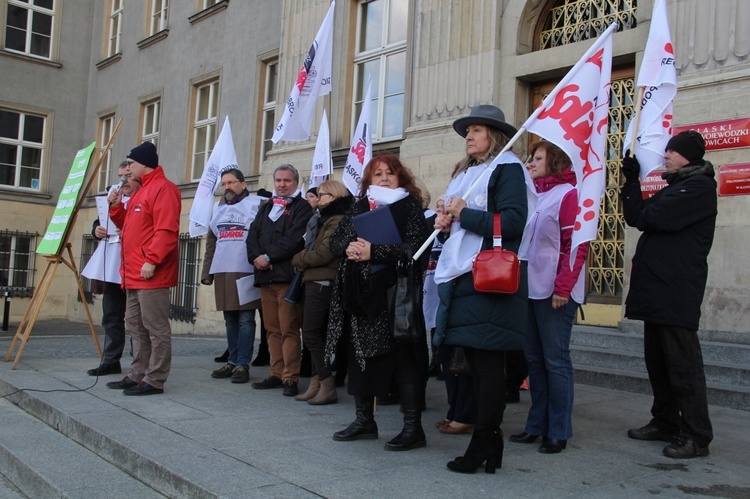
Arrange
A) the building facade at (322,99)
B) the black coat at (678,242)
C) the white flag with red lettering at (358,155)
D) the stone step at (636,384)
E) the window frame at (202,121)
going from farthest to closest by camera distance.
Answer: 1. the window frame at (202,121)
2. the white flag with red lettering at (358,155)
3. the building facade at (322,99)
4. the stone step at (636,384)
5. the black coat at (678,242)

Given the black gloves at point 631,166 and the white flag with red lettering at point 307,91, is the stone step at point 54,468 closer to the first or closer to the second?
the black gloves at point 631,166

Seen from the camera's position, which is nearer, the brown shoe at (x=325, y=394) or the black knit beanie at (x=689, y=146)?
the black knit beanie at (x=689, y=146)

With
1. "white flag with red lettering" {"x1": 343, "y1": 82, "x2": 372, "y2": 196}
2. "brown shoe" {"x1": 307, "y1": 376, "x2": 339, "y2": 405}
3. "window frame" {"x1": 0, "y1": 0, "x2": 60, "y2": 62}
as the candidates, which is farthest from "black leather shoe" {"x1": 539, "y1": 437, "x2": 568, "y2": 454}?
"window frame" {"x1": 0, "y1": 0, "x2": 60, "y2": 62}

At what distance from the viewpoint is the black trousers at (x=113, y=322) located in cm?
675

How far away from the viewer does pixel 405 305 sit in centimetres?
411

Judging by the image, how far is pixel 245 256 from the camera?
6809 millimetres

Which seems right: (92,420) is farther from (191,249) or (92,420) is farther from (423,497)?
(191,249)

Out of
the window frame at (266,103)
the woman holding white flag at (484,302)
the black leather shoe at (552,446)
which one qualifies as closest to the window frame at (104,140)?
the window frame at (266,103)

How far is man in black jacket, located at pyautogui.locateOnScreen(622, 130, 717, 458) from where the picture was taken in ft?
A: 13.8

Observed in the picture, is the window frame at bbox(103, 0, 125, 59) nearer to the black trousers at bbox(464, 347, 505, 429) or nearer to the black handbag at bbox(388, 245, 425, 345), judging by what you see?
the black handbag at bbox(388, 245, 425, 345)

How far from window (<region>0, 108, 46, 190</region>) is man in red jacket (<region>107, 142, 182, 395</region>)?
50.3 feet

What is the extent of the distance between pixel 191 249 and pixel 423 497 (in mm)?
12789

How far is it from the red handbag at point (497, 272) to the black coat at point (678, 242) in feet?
3.90

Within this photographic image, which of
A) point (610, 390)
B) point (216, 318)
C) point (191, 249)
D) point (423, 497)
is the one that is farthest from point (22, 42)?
point (423, 497)
